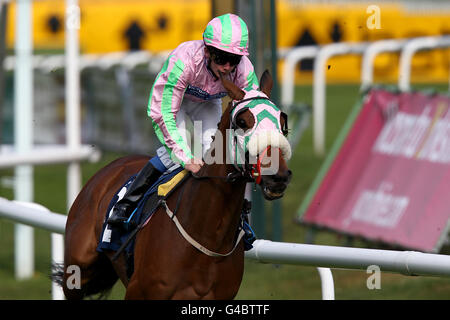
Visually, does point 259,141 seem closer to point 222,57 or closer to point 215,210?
point 215,210

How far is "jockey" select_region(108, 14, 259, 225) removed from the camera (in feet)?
13.5

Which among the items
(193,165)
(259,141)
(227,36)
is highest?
(227,36)

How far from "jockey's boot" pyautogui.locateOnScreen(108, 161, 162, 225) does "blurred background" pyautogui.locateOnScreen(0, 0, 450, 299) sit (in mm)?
1295

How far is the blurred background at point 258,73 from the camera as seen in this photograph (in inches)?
285

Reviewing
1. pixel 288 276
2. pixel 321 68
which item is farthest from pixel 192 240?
pixel 321 68

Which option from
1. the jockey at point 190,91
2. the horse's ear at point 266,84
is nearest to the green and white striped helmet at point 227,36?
the jockey at point 190,91

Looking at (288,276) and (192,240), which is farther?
(288,276)

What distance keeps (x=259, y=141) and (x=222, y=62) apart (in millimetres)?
623

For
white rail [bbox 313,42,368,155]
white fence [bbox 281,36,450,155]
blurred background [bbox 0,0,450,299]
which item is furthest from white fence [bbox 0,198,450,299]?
white rail [bbox 313,42,368,155]

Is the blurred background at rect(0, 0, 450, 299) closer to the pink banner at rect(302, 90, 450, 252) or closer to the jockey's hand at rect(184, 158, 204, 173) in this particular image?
the pink banner at rect(302, 90, 450, 252)

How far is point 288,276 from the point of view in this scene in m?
7.20

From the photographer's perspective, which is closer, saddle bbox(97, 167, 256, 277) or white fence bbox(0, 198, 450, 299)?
white fence bbox(0, 198, 450, 299)

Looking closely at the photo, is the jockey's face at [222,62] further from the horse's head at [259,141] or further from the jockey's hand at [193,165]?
the jockey's hand at [193,165]

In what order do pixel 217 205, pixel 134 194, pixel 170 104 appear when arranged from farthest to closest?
pixel 134 194
pixel 170 104
pixel 217 205
